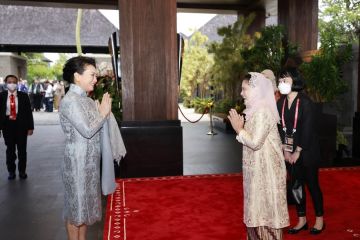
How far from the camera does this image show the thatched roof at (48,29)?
18281 mm

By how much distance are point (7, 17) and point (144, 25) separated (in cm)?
1676

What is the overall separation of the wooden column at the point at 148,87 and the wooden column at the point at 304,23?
5.60 m

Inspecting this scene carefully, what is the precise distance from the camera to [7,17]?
1969 cm

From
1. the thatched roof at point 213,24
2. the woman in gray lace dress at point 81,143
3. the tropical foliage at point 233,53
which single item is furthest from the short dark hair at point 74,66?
the thatched roof at point 213,24

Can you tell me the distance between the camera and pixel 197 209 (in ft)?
13.7

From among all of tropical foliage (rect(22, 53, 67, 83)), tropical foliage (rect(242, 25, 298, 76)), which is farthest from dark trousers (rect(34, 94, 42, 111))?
tropical foliage (rect(22, 53, 67, 83))

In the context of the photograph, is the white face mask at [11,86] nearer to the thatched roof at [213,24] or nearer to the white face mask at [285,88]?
the white face mask at [285,88]

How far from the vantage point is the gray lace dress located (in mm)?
2404

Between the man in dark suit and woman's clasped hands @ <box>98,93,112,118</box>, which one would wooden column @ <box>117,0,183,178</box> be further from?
woman's clasped hands @ <box>98,93,112,118</box>

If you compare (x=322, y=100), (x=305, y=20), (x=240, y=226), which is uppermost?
(x=305, y=20)

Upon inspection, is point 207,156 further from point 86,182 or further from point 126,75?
point 86,182

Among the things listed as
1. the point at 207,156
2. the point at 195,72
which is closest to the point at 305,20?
the point at 207,156

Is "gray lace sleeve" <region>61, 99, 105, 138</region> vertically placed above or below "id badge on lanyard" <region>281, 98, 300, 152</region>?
above

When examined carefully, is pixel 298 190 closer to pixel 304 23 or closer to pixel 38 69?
pixel 304 23
